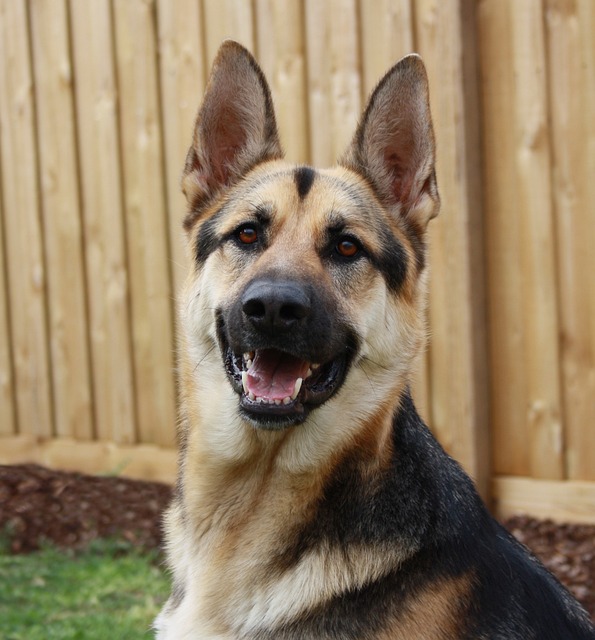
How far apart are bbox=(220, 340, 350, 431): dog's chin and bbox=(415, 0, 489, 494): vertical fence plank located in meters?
2.30

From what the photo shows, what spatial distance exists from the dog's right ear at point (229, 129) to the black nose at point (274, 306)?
2.77 feet

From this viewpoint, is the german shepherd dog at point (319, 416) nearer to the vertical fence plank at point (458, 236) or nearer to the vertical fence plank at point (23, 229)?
the vertical fence plank at point (458, 236)

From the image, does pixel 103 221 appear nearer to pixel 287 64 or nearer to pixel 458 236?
pixel 287 64

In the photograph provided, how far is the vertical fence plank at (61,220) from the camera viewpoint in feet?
23.1

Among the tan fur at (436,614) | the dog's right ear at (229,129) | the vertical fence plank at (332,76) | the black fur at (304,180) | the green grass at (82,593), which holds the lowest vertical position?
the green grass at (82,593)

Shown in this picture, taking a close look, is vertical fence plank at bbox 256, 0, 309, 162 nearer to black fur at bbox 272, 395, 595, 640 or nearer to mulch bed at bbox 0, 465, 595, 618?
mulch bed at bbox 0, 465, 595, 618

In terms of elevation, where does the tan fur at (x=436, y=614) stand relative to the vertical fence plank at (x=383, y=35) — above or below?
below

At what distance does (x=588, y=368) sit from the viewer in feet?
17.4

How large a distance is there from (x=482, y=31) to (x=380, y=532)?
349cm

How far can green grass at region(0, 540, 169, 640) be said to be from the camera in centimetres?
473

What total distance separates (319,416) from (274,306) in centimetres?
48

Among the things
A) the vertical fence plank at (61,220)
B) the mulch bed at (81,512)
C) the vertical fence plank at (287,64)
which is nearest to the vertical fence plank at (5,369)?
the vertical fence plank at (61,220)

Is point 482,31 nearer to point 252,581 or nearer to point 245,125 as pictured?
point 245,125

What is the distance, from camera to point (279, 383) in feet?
10.5
